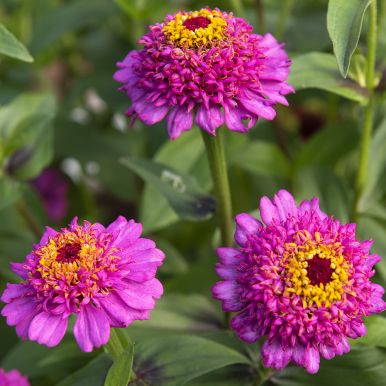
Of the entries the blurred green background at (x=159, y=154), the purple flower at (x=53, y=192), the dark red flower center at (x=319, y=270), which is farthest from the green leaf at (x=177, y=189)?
the purple flower at (x=53, y=192)

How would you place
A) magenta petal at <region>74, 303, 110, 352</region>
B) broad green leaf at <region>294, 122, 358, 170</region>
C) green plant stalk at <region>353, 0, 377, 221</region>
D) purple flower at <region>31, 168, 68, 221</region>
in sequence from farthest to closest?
purple flower at <region>31, 168, 68, 221</region>, broad green leaf at <region>294, 122, 358, 170</region>, green plant stalk at <region>353, 0, 377, 221</region>, magenta petal at <region>74, 303, 110, 352</region>

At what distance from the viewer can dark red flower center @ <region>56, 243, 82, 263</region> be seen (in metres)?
0.61

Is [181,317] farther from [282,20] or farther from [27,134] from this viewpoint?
[282,20]

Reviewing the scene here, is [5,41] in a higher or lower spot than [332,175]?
higher

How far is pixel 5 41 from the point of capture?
0.75 metres

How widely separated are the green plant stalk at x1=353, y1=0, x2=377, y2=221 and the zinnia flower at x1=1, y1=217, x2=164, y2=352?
35 centimetres

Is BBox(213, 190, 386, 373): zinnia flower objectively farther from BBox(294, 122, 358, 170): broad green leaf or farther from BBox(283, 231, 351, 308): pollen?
BBox(294, 122, 358, 170): broad green leaf

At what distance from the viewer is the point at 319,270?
606mm

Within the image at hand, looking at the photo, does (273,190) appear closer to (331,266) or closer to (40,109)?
(40,109)

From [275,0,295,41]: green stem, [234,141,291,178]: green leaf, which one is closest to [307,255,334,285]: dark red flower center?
[234,141,291,178]: green leaf

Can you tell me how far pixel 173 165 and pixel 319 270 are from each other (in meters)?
0.47

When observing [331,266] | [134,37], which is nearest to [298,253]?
[331,266]

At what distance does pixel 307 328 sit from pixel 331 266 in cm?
5

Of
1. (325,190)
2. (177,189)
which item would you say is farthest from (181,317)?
(325,190)
